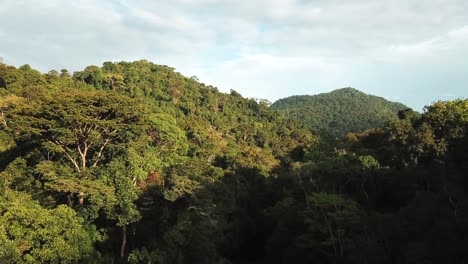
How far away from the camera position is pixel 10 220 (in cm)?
1591

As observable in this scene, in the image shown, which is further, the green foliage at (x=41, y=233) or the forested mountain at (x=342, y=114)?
the forested mountain at (x=342, y=114)

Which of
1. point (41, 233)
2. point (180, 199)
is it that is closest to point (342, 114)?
point (180, 199)

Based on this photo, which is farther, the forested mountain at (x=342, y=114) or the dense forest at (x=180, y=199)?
the forested mountain at (x=342, y=114)

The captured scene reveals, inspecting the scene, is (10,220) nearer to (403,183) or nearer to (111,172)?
(111,172)

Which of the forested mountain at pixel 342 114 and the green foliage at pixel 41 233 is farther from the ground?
the forested mountain at pixel 342 114

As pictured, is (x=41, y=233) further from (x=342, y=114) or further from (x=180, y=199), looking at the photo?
(x=342, y=114)

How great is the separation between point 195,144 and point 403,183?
30157 millimetres

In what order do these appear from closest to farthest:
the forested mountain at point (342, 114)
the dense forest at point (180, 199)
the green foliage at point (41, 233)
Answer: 1. the green foliage at point (41, 233)
2. the dense forest at point (180, 199)
3. the forested mountain at point (342, 114)

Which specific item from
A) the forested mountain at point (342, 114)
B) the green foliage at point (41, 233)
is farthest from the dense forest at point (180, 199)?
the forested mountain at point (342, 114)

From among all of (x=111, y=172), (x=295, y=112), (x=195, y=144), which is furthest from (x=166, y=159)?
(x=295, y=112)

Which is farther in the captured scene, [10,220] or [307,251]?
[307,251]

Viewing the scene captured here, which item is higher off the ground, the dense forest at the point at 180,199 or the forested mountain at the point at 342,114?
the forested mountain at the point at 342,114

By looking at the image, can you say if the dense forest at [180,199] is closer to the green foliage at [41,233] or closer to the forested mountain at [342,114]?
the green foliage at [41,233]

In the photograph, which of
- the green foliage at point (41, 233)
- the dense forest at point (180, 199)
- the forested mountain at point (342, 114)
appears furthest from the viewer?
the forested mountain at point (342, 114)
